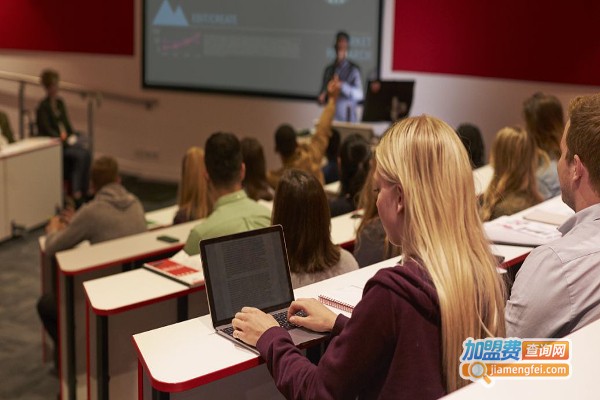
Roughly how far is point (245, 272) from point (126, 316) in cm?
114

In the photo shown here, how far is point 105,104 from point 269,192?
5497 mm

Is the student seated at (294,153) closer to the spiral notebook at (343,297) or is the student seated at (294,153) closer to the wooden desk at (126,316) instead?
the wooden desk at (126,316)

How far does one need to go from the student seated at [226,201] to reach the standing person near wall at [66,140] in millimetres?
4723

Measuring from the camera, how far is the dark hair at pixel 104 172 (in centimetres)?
461

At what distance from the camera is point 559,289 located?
1.83m

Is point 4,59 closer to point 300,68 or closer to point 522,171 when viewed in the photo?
point 300,68

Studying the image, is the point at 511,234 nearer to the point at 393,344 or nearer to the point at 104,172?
the point at 393,344

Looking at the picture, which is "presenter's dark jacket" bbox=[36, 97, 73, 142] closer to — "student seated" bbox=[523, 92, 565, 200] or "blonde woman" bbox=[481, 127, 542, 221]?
"student seated" bbox=[523, 92, 565, 200]

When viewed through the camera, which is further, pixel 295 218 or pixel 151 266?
pixel 151 266

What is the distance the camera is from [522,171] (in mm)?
4188

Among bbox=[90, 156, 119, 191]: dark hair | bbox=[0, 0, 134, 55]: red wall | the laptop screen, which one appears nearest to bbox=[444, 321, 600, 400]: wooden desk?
the laptop screen

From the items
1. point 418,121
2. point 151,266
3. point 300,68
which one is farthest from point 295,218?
point 300,68

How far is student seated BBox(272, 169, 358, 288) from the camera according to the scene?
284cm

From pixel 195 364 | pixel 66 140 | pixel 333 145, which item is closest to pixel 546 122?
pixel 333 145
